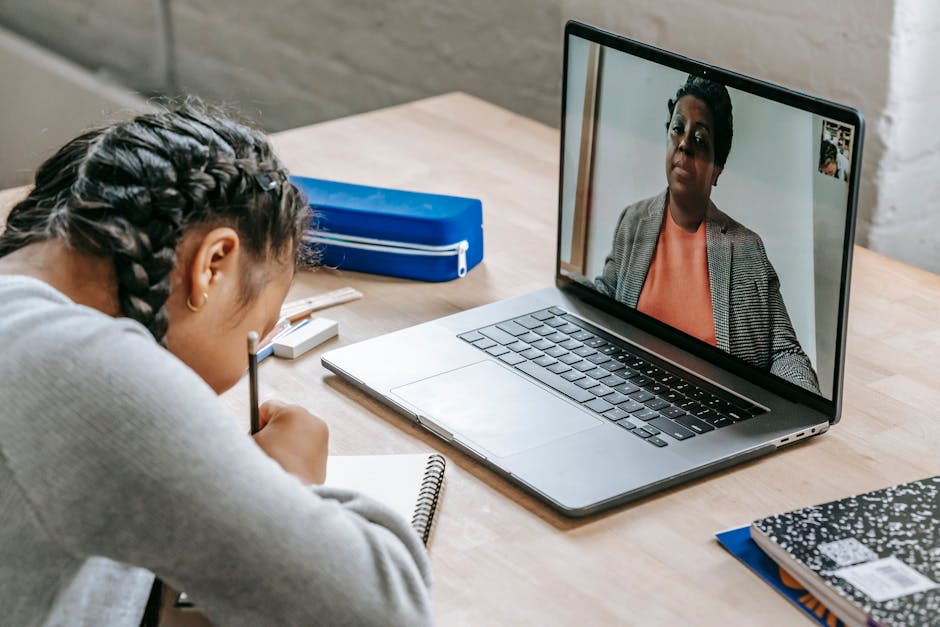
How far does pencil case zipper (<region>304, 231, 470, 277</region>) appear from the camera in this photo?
134cm

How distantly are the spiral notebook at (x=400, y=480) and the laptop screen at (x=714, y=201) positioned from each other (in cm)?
30

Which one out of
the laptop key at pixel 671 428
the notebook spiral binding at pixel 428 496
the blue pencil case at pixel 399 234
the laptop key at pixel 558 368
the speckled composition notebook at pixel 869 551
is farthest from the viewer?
the blue pencil case at pixel 399 234

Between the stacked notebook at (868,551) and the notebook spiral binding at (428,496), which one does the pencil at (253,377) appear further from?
the stacked notebook at (868,551)

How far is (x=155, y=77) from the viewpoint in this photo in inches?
120

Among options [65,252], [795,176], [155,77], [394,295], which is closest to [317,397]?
[394,295]

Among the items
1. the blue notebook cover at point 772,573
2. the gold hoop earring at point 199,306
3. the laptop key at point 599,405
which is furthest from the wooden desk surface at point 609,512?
the gold hoop earring at point 199,306

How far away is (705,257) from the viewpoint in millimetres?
1087

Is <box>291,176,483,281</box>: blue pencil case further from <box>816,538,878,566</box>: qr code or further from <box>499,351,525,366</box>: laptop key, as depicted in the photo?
<box>816,538,878,566</box>: qr code

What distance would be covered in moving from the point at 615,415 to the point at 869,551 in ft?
0.87

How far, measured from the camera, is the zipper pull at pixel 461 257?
53.0 inches

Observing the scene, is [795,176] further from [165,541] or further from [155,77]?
[155,77]

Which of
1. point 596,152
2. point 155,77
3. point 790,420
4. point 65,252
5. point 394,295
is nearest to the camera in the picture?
point 65,252

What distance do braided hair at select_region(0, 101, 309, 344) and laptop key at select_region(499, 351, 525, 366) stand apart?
0.99 feet

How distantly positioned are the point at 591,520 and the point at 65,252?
0.43m
